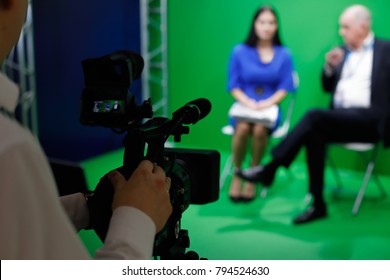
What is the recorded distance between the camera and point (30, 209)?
21.4 inches

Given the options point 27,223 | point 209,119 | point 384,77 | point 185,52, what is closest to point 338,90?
point 384,77

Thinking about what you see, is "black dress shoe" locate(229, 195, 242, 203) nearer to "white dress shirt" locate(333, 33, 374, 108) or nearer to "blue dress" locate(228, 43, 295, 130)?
"blue dress" locate(228, 43, 295, 130)

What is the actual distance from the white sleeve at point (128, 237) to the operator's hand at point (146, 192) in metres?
0.02

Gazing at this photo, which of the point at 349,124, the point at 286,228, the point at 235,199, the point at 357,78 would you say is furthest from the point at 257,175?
the point at 357,78

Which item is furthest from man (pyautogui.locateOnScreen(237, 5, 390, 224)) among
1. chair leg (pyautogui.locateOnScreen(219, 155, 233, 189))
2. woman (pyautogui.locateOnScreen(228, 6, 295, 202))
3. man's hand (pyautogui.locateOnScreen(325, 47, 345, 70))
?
chair leg (pyautogui.locateOnScreen(219, 155, 233, 189))

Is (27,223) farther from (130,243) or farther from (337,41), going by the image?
(337,41)

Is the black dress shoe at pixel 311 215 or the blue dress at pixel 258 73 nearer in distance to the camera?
the black dress shoe at pixel 311 215

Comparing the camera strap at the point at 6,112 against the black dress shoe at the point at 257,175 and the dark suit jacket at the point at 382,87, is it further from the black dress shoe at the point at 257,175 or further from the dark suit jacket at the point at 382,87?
the dark suit jacket at the point at 382,87

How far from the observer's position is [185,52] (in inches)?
157

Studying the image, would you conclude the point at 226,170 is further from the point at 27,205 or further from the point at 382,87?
the point at 27,205

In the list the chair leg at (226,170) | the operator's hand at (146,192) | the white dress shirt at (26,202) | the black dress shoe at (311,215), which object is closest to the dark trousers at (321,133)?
the black dress shoe at (311,215)

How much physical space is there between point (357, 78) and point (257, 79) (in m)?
0.63

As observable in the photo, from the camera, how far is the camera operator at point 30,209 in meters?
A: 0.53

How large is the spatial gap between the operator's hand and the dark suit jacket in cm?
248
